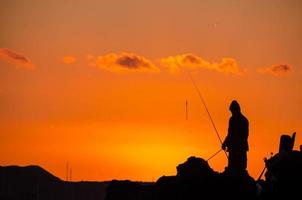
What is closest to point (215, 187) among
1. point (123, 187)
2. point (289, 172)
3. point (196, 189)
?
point (196, 189)

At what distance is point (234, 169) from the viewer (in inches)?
1380

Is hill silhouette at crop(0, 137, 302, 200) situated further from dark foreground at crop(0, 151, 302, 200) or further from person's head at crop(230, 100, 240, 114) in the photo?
person's head at crop(230, 100, 240, 114)

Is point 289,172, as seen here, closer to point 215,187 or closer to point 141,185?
point 215,187

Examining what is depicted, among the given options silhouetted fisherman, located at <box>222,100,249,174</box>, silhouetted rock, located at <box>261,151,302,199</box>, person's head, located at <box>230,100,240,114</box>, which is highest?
person's head, located at <box>230,100,240,114</box>

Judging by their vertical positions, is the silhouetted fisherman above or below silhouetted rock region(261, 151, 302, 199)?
above

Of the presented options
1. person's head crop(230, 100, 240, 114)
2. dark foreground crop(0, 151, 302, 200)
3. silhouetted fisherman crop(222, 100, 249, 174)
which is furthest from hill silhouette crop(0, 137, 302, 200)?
person's head crop(230, 100, 240, 114)

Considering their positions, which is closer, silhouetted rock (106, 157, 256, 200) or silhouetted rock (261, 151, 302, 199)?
silhouetted rock (261, 151, 302, 199)

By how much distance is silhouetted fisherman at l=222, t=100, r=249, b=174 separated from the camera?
35406mm

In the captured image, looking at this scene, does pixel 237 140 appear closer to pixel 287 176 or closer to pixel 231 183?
pixel 231 183

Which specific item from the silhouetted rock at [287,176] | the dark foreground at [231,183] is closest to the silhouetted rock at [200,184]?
the dark foreground at [231,183]

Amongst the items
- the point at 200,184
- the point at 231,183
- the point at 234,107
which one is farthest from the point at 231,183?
the point at 234,107

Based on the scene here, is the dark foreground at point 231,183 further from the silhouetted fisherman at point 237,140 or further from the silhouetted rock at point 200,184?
the silhouetted fisherman at point 237,140

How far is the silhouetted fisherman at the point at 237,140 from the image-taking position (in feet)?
116

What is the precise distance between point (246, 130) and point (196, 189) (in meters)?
3.50
